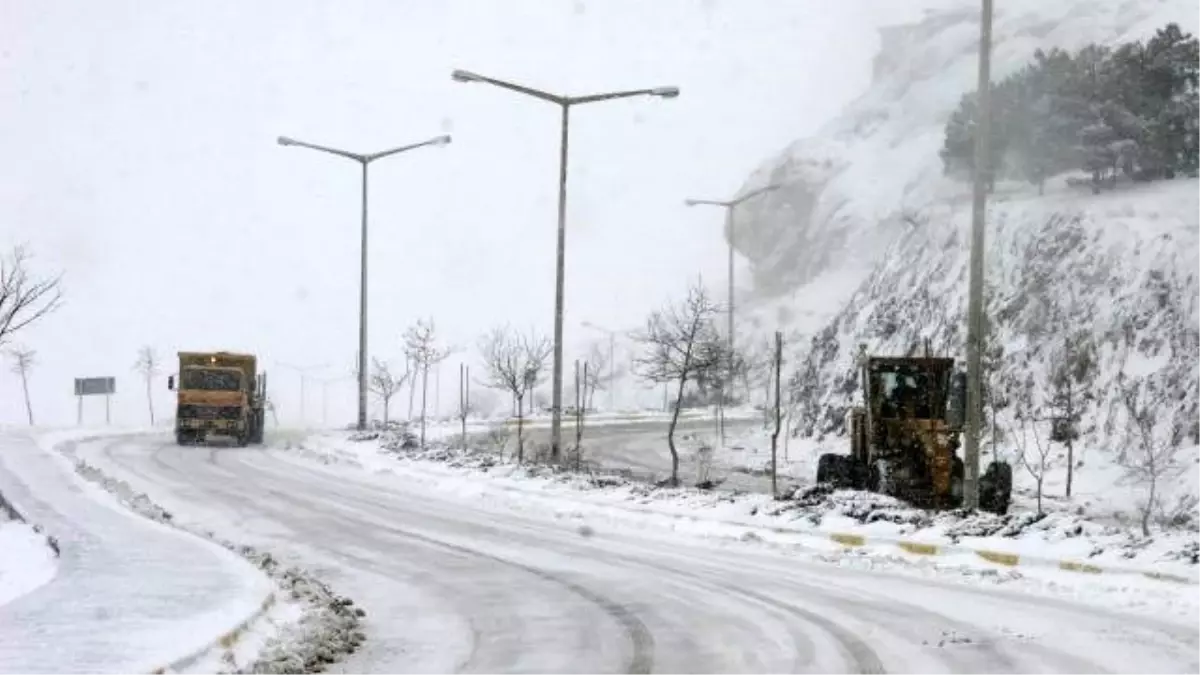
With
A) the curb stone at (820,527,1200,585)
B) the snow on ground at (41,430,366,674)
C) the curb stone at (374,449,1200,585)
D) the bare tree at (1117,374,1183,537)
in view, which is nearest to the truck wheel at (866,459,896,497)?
the curb stone at (374,449,1200,585)

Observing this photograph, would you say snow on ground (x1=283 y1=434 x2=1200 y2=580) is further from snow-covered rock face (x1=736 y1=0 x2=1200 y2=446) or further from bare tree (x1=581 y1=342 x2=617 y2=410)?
bare tree (x1=581 y1=342 x2=617 y2=410)

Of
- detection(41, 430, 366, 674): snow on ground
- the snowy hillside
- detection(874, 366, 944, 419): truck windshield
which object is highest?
the snowy hillside

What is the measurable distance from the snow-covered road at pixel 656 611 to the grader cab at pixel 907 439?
19.9 ft

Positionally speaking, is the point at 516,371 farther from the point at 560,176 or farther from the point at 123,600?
the point at 123,600

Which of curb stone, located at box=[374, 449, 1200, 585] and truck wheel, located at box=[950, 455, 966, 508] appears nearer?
curb stone, located at box=[374, 449, 1200, 585]

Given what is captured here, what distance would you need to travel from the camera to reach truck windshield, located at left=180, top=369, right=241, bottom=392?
138ft

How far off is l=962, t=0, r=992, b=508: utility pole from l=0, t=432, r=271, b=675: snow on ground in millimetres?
8741

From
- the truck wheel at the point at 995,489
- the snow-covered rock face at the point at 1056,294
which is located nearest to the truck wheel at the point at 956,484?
the truck wheel at the point at 995,489

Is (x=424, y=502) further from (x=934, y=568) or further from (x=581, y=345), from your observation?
(x=581, y=345)

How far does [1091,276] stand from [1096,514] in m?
14.3

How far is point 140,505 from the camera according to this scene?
71.7 feet

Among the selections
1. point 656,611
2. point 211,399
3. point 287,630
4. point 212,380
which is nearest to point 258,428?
point 212,380

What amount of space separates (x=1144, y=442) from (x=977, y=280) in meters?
11.7

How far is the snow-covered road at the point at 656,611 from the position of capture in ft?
30.8
